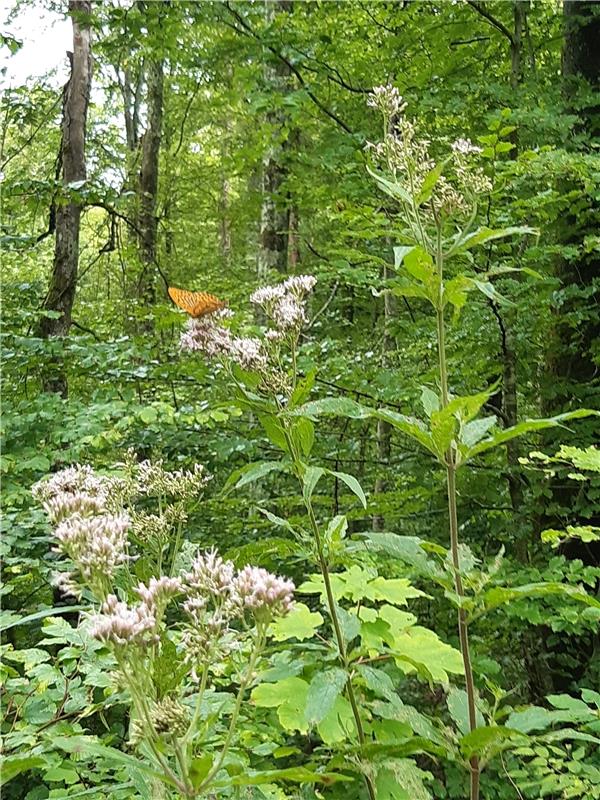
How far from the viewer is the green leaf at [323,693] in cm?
101

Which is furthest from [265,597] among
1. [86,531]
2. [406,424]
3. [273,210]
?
[273,210]

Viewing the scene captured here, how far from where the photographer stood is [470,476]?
3.84 metres

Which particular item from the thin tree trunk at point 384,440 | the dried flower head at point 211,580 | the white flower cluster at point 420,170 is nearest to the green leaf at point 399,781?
the dried flower head at point 211,580

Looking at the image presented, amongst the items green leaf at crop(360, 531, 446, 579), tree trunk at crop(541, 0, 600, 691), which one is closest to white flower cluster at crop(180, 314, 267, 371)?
green leaf at crop(360, 531, 446, 579)

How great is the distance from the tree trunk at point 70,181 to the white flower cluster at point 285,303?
358 centimetres

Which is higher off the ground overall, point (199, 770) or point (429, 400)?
point (429, 400)

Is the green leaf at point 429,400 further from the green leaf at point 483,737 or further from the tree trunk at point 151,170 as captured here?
the tree trunk at point 151,170

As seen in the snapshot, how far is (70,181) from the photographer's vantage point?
558 centimetres

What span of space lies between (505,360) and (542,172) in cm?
117

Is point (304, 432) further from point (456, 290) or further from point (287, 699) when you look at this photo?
point (287, 699)

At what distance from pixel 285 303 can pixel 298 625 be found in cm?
77

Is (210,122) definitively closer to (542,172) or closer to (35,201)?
(35,201)

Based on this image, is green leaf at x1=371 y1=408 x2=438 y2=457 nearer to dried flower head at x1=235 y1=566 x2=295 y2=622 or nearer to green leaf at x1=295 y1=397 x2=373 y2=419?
green leaf at x1=295 y1=397 x2=373 y2=419

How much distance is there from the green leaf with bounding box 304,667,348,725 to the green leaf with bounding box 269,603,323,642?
0.29m
